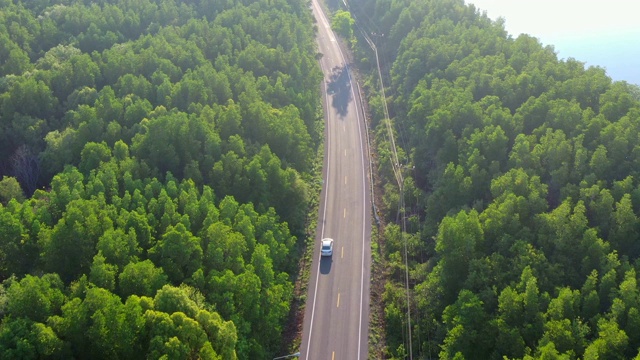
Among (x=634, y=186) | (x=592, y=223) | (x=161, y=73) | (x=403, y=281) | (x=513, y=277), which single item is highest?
(x=161, y=73)

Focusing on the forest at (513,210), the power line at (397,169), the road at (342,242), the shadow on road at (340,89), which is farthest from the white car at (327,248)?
the shadow on road at (340,89)

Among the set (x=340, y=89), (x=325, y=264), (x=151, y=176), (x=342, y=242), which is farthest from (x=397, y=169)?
(x=151, y=176)

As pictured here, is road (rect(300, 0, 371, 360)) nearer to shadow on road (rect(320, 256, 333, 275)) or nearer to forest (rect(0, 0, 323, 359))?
shadow on road (rect(320, 256, 333, 275))

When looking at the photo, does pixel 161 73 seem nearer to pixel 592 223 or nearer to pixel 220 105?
pixel 220 105

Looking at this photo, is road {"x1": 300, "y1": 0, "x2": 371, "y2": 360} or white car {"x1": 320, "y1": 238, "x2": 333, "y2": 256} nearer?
road {"x1": 300, "y1": 0, "x2": 371, "y2": 360}

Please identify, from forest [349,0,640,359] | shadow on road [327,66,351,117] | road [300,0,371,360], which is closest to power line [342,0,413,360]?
forest [349,0,640,359]

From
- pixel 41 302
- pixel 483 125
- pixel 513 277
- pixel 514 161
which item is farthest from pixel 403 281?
pixel 41 302
